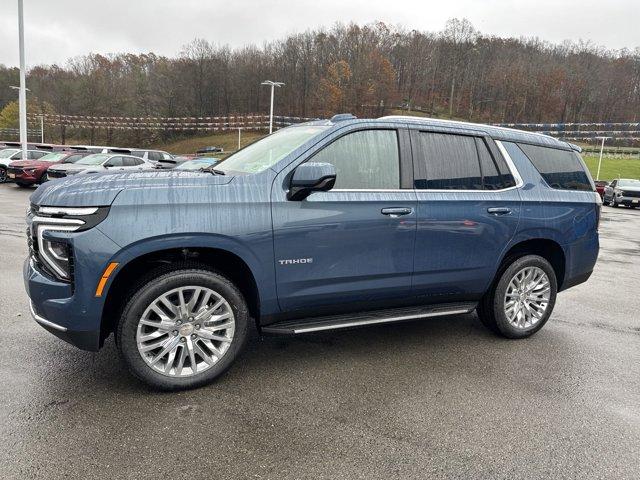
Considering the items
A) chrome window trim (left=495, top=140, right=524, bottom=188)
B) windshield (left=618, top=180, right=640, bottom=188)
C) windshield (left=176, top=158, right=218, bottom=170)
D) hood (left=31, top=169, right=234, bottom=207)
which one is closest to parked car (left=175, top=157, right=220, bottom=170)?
windshield (left=176, top=158, right=218, bottom=170)

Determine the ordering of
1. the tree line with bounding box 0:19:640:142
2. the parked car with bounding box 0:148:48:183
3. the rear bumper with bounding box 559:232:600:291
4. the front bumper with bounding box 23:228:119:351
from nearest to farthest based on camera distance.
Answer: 1. the front bumper with bounding box 23:228:119:351
2. the rear bumper with bounding box 559:232:600:291
3. the parked car with bounding box 0:148:48:183
4. the tree line with bounding box 0:19:640:142

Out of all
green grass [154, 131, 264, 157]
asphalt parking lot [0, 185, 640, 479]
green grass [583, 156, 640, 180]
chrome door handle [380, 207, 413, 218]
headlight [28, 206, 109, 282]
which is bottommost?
asphalt parking lot [0, 185, 640, 479]

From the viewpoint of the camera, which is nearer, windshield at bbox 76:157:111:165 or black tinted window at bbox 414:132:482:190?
black tinted window at bbox 414:132:482:190

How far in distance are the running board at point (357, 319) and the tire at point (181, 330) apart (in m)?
0.28

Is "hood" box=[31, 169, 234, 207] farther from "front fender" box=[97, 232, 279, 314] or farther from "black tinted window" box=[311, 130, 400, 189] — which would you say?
"black tinted window" box=[311, 130, 400, 189]

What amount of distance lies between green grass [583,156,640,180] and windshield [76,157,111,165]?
46521mm

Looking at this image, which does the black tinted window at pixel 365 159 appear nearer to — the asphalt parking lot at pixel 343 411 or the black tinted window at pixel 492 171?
the black tinted window at pixel 492 171

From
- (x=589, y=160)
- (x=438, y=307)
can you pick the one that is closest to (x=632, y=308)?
(x=438, y=307)

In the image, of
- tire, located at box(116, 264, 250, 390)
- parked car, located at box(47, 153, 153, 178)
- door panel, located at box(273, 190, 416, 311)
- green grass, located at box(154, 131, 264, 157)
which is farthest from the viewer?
green grass, located at box(154, 131, 264, 157)

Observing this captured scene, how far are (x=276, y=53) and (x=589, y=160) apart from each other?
5396 centimetres

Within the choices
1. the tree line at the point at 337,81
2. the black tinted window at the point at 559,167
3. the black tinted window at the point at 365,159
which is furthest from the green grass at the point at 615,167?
the black tinted window at the point at 365,159

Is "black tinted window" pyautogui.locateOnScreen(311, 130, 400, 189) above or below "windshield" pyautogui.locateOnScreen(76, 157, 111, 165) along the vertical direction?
below

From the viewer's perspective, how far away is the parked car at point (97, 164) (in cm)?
1711

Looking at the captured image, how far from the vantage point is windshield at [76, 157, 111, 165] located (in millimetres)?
18617
